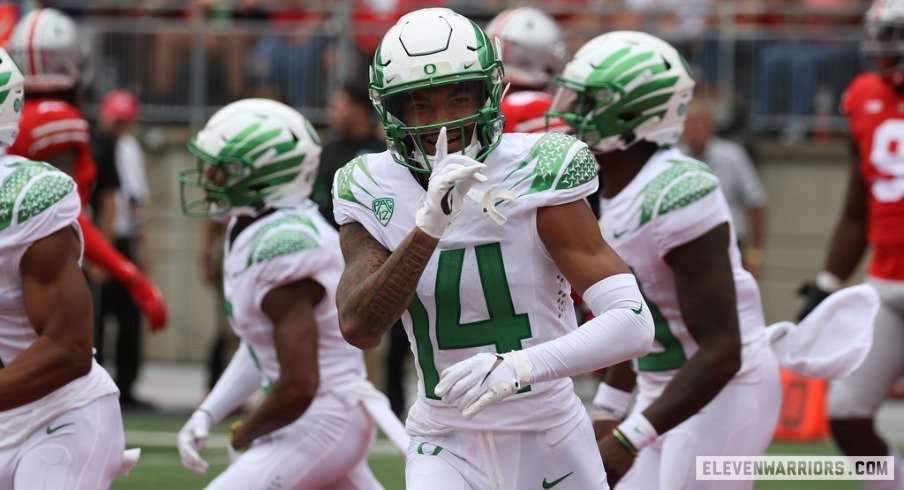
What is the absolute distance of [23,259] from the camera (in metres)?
4.24

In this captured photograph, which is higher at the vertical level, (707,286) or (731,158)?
(707,286)

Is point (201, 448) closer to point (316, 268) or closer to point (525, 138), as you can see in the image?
point (316, 268)

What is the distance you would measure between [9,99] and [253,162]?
109 cm

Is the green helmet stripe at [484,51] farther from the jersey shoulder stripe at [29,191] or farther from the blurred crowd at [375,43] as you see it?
the blurred crowd at [375,43]

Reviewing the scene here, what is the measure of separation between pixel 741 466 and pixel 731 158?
637 centimetres

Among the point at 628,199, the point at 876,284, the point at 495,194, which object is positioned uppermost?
the point at 495,194

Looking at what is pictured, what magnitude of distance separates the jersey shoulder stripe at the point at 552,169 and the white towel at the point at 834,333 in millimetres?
1488

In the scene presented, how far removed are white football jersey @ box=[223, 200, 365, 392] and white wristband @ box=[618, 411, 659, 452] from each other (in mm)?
1159

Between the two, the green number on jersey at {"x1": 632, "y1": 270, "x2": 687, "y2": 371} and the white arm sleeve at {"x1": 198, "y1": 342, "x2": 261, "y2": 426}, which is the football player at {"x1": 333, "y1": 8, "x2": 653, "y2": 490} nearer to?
the green number on jersey at {"x1": 632, "y1": 270, "x2": 687, "y2": 371}

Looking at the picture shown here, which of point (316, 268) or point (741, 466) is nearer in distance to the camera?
point (741, 466)

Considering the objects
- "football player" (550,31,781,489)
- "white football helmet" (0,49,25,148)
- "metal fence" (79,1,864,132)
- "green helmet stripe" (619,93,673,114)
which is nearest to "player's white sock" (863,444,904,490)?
"football player" (550,31,781,489)

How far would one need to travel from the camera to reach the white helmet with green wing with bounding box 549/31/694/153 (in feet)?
16.4

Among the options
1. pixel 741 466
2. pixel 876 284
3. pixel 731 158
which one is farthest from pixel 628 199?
pixel 731 158

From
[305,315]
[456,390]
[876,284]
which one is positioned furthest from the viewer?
[876,284]
